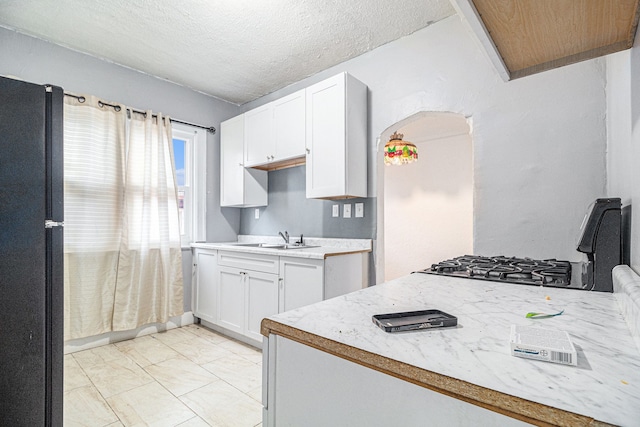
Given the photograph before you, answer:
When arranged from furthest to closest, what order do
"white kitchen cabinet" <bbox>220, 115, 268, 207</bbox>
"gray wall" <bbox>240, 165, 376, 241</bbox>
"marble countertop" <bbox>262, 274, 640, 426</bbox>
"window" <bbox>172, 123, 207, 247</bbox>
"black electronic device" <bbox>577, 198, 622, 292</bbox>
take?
1. "window" <bbox>172, 123, 207, 247</bbox>
2. "white kitchen cabinet" <bbox>220, 115, 268, 207</bbox>
3. "gray wall" <bbox>240, 165, 376, 241</bbox>
4. "black electronic device" <bbox>577, 198, 622, 292</bbox>
5. "marble countertop" <bbox>262, 274, 640, 426</bbox>

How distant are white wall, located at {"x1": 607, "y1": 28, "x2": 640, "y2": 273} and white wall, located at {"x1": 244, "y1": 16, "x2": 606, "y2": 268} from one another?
0.38ft

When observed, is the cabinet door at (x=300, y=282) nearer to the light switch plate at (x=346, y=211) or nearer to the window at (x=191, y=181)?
the light switch plate at (x=346, y=211)

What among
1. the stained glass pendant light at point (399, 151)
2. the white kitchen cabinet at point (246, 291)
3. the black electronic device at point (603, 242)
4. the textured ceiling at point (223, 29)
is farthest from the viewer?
the stained glass pendant light at point (399, 151)

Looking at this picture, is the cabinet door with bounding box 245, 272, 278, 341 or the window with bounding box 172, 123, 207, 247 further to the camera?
the window with bounding box 172, 123, 207, 247

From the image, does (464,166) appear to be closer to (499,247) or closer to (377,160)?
(377,160)

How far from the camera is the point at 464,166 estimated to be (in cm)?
462

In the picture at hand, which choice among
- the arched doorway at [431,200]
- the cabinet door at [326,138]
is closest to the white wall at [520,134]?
the cabinet door at [326,138]

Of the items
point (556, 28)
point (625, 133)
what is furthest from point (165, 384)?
point (625, 133)

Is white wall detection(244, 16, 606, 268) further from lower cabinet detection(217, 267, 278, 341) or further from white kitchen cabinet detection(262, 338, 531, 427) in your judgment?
white kitchen cabinet detection(262, 338, 531, 427)

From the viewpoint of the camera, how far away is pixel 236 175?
342 cm

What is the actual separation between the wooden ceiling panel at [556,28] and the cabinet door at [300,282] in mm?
1619

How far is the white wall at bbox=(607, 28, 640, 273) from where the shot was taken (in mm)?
950

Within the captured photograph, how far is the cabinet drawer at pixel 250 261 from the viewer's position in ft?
8.27

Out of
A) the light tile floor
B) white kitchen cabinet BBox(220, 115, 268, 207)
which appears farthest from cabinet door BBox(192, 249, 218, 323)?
white kitchen cabinet BBox(220, 115, 268, 207)
